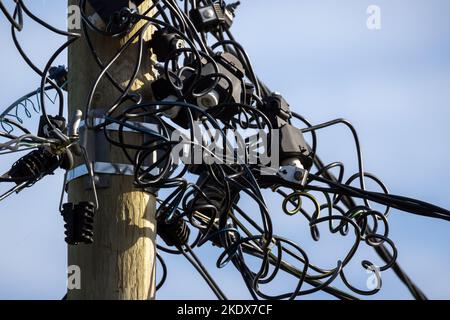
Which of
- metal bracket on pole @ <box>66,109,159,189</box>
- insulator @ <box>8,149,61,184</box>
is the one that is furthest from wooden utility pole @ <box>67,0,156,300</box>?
insulator @ <box>8,149,61,184</box>

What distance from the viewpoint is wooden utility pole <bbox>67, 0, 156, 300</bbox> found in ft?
22.1

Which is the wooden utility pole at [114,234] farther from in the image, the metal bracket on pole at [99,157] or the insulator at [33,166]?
the insulator at [33,166]

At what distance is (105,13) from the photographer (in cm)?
728

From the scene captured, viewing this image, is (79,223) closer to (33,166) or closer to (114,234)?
(114,234)

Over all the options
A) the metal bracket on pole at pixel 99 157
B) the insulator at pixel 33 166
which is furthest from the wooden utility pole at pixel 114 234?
Answer: the insulator at pixel 33 166

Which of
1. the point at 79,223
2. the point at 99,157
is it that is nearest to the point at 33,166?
the point at 99,157

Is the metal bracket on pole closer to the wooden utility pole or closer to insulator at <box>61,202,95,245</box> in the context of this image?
the wooden utility pole

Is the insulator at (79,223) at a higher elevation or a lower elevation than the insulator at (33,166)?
lower

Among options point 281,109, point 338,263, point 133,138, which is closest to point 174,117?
point 133,138

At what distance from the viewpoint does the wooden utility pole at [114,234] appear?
6.73m

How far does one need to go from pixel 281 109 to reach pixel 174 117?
2.39 feet

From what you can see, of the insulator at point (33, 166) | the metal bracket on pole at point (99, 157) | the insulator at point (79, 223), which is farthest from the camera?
the insulator at point (33, 166)

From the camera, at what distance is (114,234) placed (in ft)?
22.4

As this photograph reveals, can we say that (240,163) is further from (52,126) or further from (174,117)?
(52,126)
